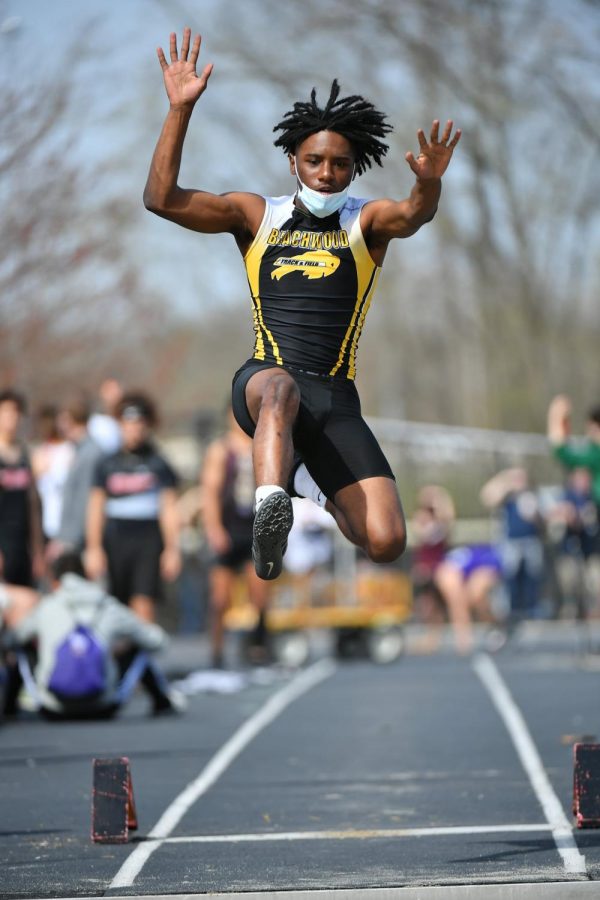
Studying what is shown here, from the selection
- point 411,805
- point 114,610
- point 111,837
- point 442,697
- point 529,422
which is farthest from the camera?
point 529,422

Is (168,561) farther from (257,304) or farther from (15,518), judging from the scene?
(257,304)

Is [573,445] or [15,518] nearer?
[15,518]

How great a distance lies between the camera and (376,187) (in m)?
29.0

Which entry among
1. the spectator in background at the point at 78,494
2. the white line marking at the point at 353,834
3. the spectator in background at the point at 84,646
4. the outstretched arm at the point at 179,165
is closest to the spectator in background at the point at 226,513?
the spectator in background at the point at 78,494

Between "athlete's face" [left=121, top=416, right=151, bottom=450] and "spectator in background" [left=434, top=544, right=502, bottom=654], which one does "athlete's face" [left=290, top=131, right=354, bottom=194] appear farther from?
"spectator in background" [left=434, top=544, right=502, bottom=654]

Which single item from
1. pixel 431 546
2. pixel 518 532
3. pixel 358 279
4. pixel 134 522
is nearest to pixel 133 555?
pixel 134 522

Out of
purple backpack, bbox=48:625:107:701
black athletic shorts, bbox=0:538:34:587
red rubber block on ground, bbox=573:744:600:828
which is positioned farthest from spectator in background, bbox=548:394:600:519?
red rubber block on ground, bbox=573:744:600:828

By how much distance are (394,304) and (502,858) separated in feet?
94.6

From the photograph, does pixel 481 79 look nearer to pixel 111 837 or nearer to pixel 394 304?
pixel 394 304

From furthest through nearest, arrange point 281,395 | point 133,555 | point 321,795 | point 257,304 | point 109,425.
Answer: point 109,425, point 133,555, point 321,795, point 257,304, point 281,395

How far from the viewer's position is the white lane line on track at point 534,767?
6.39 metres

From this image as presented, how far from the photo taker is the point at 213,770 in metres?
9.01

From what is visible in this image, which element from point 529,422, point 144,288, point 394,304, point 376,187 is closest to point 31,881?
point 144,288

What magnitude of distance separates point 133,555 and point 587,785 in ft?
20.6
